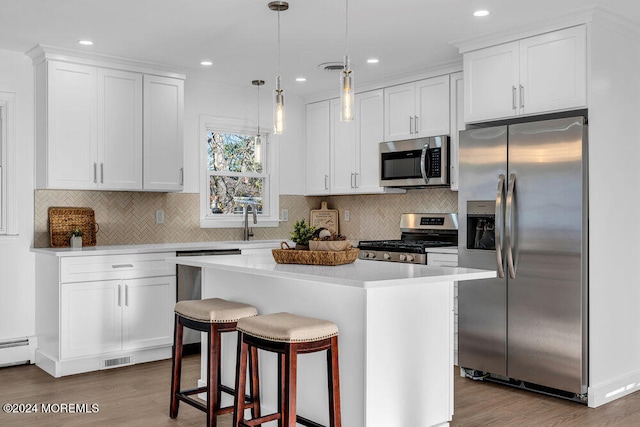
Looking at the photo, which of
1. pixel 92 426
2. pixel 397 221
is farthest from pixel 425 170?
pixel 92 426

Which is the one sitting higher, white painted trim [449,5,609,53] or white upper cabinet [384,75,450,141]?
white painted trim [449,5,609,53]

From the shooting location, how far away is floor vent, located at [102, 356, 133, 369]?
4.62 metres

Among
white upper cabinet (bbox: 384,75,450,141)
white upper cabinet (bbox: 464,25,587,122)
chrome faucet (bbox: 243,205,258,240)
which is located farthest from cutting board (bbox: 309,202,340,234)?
white upper cabinet (bbox: 464,25,587,122)

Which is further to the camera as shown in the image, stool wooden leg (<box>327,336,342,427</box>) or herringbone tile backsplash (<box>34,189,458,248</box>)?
herringbone tile backsplash (<box>34,189,458,248</box>)

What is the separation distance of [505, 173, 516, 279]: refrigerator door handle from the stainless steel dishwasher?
2413 mm

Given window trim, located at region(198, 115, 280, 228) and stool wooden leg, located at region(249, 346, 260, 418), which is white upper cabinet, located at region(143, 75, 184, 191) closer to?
window trim, located at region(198, 115, 280, 228)

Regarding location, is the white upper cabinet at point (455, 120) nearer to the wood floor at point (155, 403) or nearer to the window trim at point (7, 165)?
the wood floor at point (155, 403)

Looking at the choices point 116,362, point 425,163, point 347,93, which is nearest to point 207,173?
point 116,362

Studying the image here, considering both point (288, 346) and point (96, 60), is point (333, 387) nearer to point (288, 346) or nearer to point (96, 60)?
point (288, 346)

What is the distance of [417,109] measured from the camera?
17.4 ft

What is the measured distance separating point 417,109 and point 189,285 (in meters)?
2.44

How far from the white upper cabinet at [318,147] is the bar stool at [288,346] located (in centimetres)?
348

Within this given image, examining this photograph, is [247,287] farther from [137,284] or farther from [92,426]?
[137,284]

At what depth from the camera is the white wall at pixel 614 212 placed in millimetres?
3779
